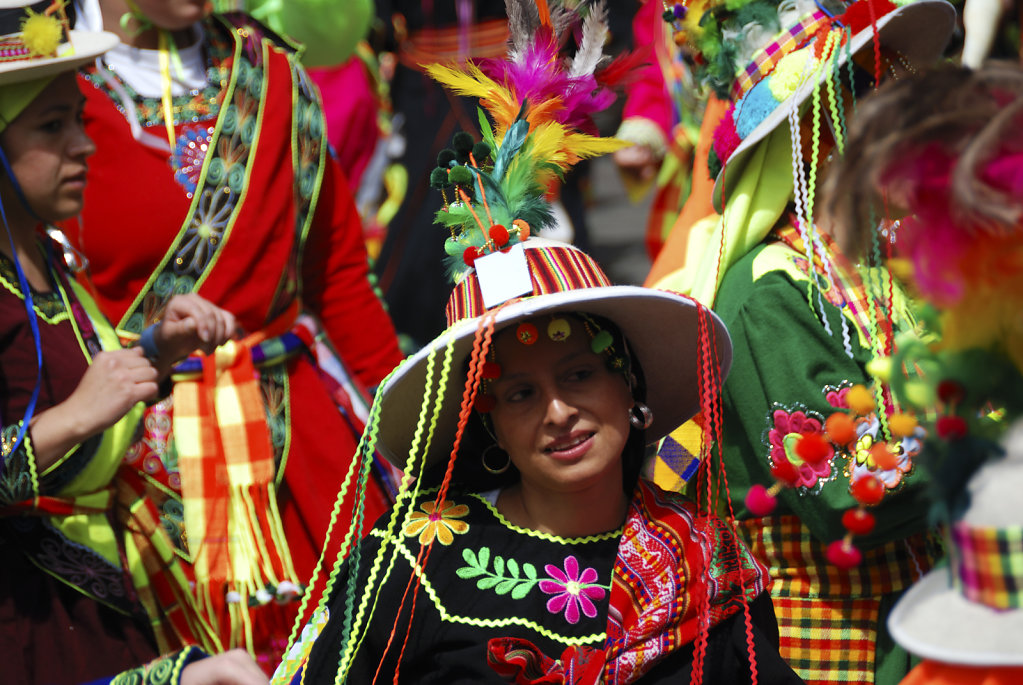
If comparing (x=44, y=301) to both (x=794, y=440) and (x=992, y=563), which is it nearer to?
(x=794, y=440)

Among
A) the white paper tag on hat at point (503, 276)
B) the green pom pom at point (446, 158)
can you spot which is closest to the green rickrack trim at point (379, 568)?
the white paper tag on hat at point (503, 276)

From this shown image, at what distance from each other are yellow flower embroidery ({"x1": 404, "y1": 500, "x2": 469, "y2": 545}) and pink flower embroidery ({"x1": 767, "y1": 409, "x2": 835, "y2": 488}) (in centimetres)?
65

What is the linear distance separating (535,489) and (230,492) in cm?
88

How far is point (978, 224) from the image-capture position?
4.16 feet

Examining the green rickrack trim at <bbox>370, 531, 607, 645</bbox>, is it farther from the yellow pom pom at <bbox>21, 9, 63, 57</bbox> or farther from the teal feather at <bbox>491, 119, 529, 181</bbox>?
the yellow pom pom at <bbox>21, 9, 63, 57</bbox>

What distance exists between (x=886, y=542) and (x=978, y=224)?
1303 millimetres

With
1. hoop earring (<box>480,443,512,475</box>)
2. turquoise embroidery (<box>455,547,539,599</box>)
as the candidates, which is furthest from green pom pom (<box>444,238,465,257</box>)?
turquoise embroidery (<box>455,547,539,599</box>)

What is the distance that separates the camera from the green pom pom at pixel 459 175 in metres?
2.13

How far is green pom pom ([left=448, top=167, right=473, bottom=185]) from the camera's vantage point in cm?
213

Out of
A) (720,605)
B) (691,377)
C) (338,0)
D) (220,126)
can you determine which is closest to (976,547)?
(720,605)

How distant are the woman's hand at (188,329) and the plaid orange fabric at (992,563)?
1634mm

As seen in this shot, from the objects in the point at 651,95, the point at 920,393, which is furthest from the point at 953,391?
the point at 651,95

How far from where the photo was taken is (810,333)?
2.45 meters

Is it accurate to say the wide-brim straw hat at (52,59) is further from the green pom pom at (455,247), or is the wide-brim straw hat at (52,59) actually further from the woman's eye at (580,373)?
the woman's eye at (580,373)
